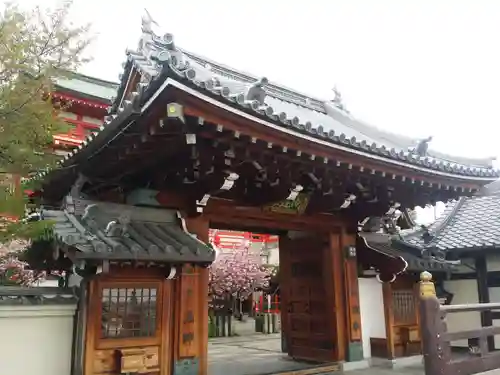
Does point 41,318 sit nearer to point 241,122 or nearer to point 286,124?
point 241,122

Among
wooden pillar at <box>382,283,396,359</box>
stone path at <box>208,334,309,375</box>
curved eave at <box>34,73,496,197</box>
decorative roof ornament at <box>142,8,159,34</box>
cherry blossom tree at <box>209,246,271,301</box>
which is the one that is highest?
decorative roof ornament at <box>142,8,159,34</box>

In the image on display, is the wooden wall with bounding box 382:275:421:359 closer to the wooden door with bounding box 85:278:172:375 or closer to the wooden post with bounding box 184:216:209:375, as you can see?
the wooden post with bounding box 184:216:209:375

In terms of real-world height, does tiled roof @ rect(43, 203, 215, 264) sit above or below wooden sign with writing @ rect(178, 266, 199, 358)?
above

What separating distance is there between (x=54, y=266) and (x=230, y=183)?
331cm

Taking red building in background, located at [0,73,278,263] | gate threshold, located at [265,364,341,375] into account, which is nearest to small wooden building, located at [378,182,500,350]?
gate threshold, located at [265,364,341,375]

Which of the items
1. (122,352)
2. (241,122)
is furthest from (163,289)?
(241,122)

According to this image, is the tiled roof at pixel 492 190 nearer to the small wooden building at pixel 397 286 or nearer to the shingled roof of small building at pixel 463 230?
the shingled roof of small building at pixel 463 230

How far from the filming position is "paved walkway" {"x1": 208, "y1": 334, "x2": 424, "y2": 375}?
8.27 metres

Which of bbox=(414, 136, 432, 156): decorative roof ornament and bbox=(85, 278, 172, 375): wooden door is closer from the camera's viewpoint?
bbox=(85, 278, 172, 375): wooden door

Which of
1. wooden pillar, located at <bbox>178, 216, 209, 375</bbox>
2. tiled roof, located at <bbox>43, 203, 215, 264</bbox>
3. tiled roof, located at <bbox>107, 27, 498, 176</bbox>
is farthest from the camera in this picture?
wooden pillar, located at <bbox>178, 216, 209, 375</bbox>

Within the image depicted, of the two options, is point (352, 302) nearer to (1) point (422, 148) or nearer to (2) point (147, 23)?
(1) point (422, 148)

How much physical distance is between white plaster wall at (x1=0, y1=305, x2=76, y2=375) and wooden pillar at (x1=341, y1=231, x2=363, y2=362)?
4.93 meters

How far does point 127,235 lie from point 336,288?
4331 mm

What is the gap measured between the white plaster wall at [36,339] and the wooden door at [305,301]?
4714 millimetres
